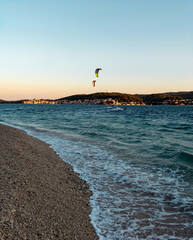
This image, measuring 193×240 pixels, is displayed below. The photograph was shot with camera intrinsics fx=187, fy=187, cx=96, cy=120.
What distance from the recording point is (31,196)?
6.00 meters

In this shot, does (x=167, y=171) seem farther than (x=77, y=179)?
Yes

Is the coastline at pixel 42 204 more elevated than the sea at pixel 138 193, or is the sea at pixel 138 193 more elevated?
the coastline at pixel 42 204

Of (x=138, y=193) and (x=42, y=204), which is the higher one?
(x=42, y=204)

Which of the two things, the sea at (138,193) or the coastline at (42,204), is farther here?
the sea at (138,193)

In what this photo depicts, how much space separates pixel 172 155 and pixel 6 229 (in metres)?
12.3

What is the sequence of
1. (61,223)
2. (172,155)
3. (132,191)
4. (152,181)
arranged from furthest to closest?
(172,155)
(152,181)
(132,191)
(61,223)

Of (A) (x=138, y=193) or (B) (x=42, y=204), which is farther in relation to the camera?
(A) (x=138, y=193)

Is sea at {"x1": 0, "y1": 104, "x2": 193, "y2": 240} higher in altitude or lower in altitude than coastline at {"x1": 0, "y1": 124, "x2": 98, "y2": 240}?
lower

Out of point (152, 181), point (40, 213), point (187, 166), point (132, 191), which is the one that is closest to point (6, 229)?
point (40, 213)

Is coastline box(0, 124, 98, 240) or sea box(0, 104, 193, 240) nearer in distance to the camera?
coastline box(0, 124, 98, 240)

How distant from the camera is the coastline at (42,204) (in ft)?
14.6

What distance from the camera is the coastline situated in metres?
4.45

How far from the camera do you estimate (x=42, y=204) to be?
5660mm

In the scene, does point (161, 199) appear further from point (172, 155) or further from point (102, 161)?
point (172, 155)
